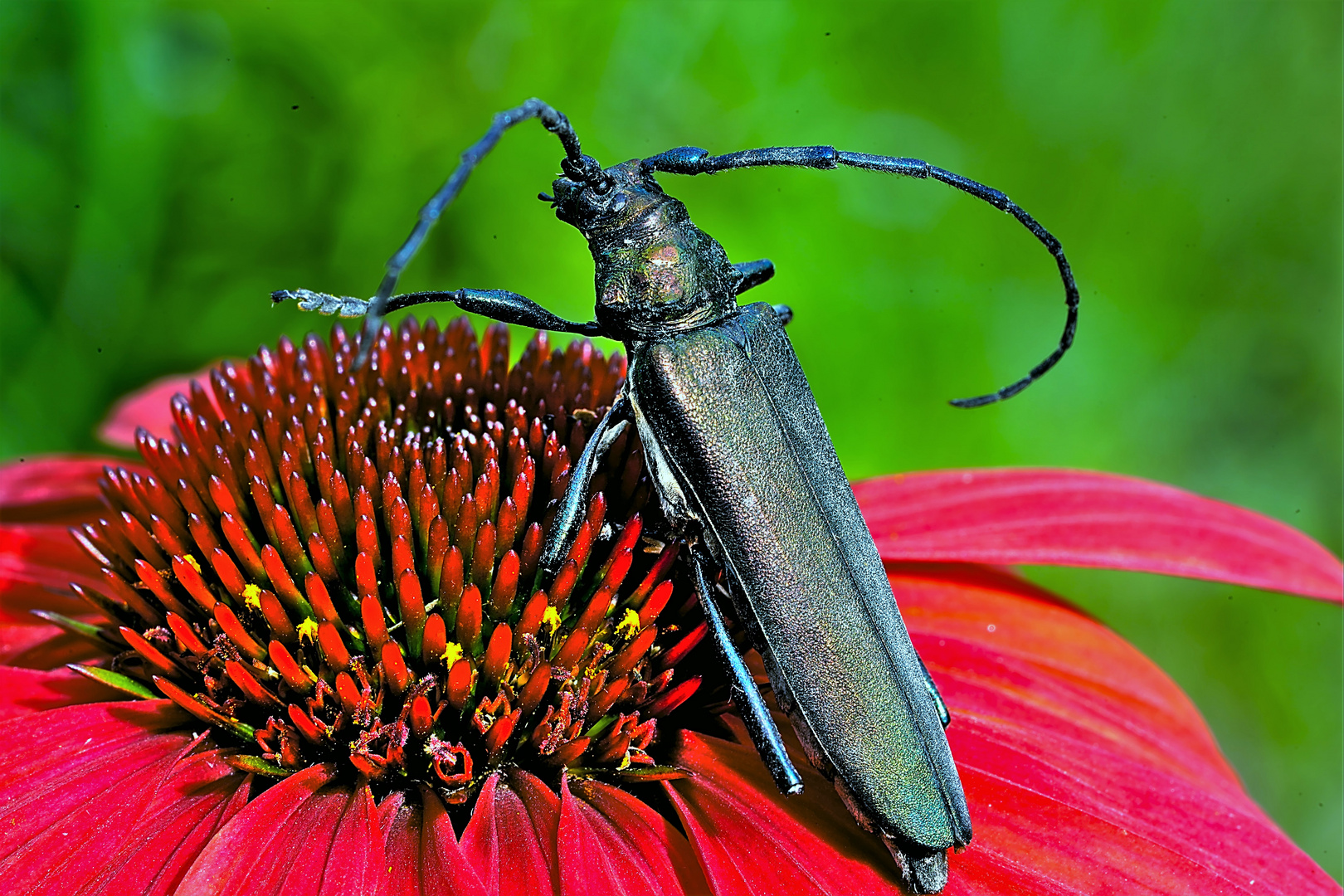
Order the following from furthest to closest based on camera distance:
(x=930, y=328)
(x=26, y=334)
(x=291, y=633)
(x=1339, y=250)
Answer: (x=1339, y=250) < (x=930, y=328) < (x=26, y=334) < (x=291, y=633)

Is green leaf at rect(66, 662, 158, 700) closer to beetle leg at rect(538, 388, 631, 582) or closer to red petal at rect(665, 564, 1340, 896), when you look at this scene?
beetle leg at rect(538, 388, 631, 582)

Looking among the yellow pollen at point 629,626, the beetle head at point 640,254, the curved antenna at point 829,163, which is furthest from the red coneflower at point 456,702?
the curved antenna at point 829,163

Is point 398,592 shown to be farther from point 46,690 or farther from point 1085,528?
point 1085,528

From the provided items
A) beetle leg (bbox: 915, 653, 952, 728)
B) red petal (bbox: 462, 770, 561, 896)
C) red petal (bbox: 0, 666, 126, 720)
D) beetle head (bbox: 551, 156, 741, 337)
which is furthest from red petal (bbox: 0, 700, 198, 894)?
beetle leg (bbox: 915, 653, 952, 728)

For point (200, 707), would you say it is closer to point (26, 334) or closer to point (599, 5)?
point (26, 334)

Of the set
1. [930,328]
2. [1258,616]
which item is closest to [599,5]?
[930,328]

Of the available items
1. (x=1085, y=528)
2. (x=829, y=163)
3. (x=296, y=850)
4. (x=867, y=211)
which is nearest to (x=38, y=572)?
(x=296, y=850)

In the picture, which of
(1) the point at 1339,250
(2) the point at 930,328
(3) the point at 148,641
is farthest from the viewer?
Answer: (1) the point at 1339,250
